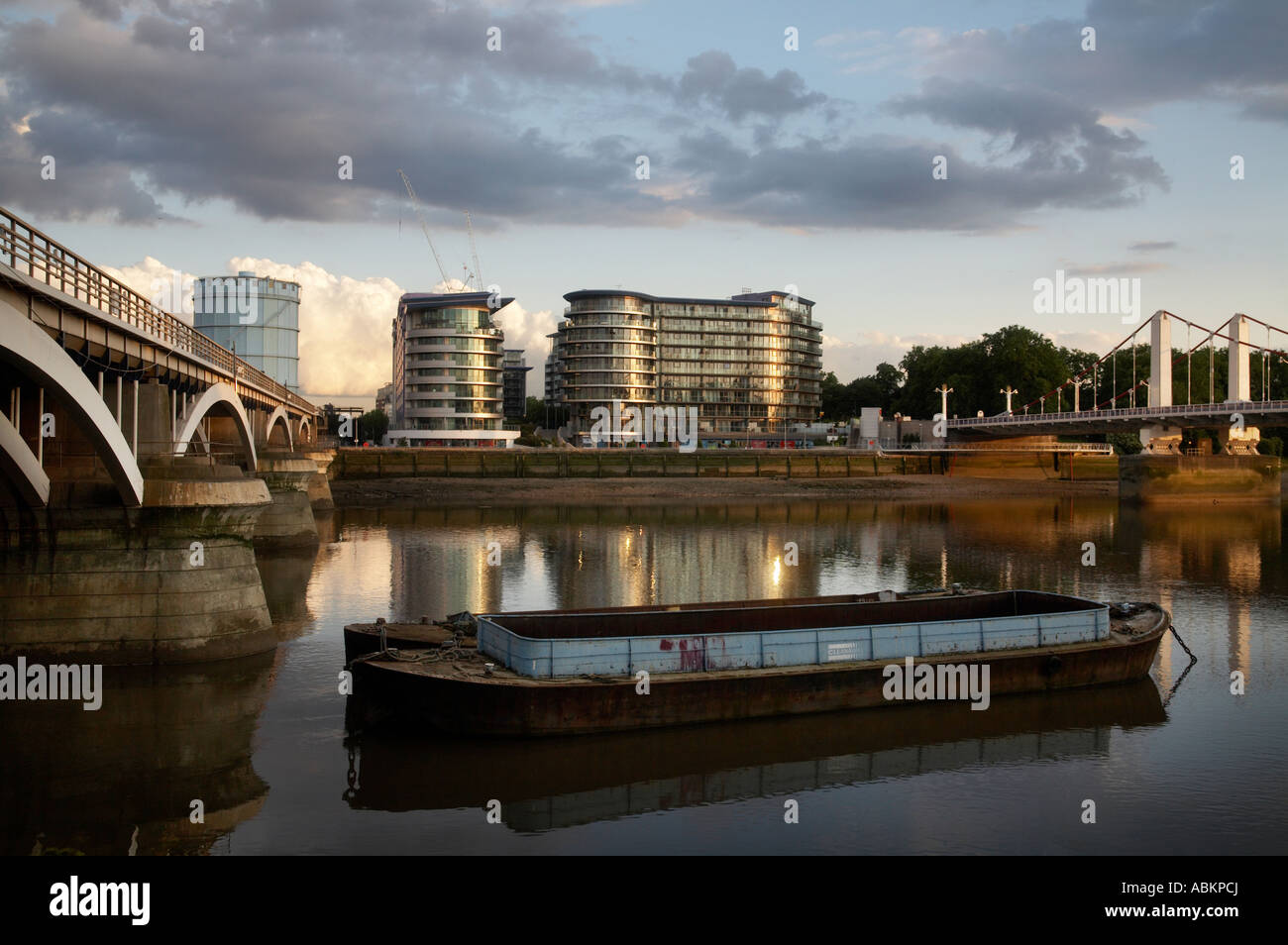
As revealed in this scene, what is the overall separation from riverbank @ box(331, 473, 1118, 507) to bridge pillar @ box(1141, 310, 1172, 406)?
433 inches

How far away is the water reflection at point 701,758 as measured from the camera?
17.1 meters

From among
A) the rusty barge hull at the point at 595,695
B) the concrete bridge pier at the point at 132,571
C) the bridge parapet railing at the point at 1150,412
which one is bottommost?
the rusty barge hull at the point at 595,695

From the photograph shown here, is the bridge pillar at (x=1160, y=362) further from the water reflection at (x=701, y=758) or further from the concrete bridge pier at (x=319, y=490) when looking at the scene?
the water reflection at (x=701, y=758)

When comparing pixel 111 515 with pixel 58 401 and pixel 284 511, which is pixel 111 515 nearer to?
pixel 58 401

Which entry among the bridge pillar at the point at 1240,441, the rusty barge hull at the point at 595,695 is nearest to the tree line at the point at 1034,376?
the bridge pillar at the point at 1240,441

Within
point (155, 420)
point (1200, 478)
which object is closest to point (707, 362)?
point (1200, 478)

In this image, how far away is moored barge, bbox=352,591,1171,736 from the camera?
19.3 meters

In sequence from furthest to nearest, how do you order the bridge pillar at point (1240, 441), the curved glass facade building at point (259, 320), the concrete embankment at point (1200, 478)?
the curved glass facade building at point (259, 320), the bridge pillar at point (1240, 441), the concrete embankment at point (1200, 478)

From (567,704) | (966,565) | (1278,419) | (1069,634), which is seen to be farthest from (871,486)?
(567,704)

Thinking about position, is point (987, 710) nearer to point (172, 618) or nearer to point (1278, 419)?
point (172, 618)

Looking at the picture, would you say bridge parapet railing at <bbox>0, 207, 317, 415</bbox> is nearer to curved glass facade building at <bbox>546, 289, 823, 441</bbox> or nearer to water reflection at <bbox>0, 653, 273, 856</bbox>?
water reflection at <bbox>0, 653, 273, 856</bbox>

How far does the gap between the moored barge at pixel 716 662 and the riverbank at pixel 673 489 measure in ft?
204

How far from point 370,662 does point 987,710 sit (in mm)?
12997
